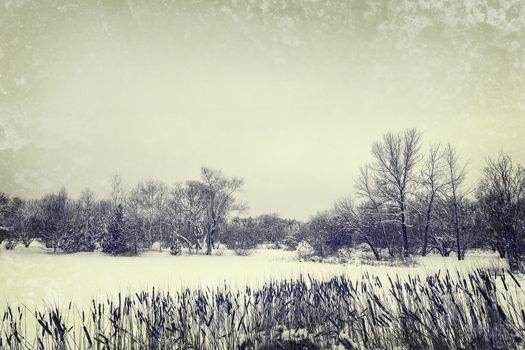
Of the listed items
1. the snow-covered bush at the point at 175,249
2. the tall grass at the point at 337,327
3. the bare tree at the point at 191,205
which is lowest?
the snow-covered bush at the point at 175,249

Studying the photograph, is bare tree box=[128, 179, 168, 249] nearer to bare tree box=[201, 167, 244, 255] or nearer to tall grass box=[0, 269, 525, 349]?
bare tree box=[201, 167, 244, 255]

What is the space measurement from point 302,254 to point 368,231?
7.29m

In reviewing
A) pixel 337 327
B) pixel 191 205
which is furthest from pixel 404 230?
pixel 191 205

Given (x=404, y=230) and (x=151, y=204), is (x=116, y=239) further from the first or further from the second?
(x=404, y=230)

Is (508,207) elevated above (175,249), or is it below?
above

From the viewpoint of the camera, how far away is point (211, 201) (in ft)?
131

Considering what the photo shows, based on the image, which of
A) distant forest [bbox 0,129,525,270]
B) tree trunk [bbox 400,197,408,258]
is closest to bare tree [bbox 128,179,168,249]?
distant forest [bbox 0,129,525,270]

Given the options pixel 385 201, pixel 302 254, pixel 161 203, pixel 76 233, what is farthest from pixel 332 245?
pixel 76 233

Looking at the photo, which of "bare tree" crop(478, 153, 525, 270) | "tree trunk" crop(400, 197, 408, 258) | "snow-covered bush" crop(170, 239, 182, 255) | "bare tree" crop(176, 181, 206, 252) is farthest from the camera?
"bare tree" crop(176, 181, 206, 252)

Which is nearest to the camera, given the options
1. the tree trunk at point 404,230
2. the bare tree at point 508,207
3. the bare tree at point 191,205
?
the bare tree at point 508,207

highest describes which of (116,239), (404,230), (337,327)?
(404,230)

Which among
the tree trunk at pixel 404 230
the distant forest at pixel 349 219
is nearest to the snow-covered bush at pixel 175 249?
the distant forest at pixel 349 219

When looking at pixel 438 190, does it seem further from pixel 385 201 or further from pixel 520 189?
pixel 520 189

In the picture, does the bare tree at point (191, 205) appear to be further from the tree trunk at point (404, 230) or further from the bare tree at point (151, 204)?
the tree trunk at point (404, 230)
